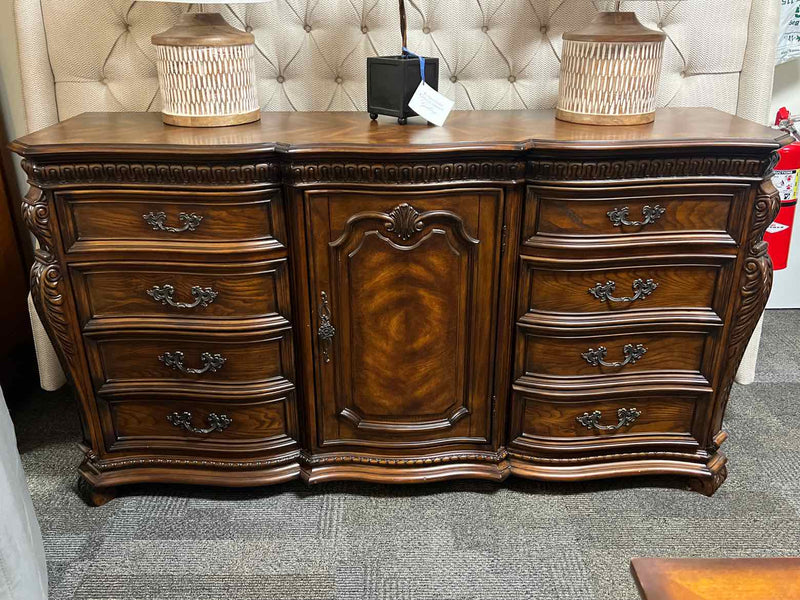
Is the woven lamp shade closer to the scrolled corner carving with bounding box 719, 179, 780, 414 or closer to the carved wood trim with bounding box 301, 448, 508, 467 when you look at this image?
the scrolled corner carving with bounding box 719, 179, 780, 414

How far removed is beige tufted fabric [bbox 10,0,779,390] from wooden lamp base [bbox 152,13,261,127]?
0.76 ft

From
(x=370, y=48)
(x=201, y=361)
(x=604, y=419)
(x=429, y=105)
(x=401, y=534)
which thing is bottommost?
(x=401, y=534)

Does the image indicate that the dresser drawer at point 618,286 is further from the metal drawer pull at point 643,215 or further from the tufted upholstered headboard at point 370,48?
the tufted upholstered headboard at point 370,48

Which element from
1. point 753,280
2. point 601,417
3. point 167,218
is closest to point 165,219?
point 167,218

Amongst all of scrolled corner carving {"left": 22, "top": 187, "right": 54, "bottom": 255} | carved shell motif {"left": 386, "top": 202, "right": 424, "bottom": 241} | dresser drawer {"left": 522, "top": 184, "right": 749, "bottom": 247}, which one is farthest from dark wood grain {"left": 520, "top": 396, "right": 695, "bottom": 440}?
scrolled corner carving {"left": 22, "top": 187, "right": 54, "bottom": 255}

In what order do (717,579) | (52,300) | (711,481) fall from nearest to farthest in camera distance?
(717,579) < (52,300) < (711,481)

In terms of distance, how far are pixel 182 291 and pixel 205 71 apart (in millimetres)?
512

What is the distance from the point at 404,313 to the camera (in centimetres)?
150

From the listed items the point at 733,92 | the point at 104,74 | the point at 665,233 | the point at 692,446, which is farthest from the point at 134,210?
the point at 733,92

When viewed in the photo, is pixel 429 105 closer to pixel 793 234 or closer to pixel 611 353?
pixel 611 353

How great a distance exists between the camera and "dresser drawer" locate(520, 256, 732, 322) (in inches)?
58.2

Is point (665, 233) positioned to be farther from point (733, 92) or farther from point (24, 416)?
point (24, 416)

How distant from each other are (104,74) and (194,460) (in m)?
1.08

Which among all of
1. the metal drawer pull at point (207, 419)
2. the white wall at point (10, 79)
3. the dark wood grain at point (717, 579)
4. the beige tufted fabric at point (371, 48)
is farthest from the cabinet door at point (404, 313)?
the white wall at point (10, 79)
